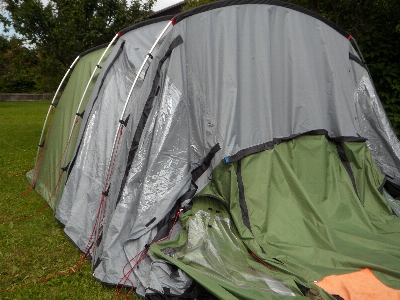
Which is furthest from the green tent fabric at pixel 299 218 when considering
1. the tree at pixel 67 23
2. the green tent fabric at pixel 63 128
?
the tree at pixel 67 23

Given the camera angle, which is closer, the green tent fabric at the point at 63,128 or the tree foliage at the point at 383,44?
the green tent fabric at the point at 63,128

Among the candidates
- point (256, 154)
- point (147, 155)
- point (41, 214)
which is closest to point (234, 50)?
point (256, 154)

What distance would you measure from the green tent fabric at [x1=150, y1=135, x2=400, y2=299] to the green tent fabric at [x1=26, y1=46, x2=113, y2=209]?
2223 mm

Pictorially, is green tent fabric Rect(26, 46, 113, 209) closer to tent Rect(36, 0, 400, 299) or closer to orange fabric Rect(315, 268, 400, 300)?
tent Rect(36, 0, 400, 299)

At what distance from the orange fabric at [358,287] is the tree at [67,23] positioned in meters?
7.44

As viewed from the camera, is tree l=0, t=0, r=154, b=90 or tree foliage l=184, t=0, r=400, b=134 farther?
tree l=0, t=0, r=154, b=90

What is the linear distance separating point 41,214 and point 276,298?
3160mm

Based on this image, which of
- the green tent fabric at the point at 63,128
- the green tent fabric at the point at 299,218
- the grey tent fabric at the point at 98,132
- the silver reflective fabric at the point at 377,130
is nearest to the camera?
the green tent fabric at the point at 299,218

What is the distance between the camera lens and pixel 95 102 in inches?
185

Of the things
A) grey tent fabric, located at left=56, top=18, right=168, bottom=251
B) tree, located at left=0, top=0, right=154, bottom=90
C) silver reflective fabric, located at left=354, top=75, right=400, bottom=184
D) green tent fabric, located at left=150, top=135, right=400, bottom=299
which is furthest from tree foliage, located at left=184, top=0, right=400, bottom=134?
tree, located at left=0, top=0, right=154, bottom=90

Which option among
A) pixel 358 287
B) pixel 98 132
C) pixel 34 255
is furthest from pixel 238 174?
pixel 34 255

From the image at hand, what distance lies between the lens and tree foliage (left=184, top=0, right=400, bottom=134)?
6152mm

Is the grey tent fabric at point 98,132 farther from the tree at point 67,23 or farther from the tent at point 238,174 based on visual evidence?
the tree at point 67,23

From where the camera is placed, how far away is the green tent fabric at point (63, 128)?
5156mm
